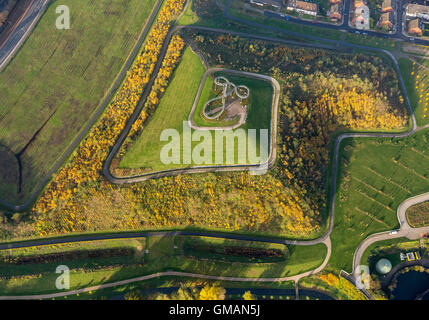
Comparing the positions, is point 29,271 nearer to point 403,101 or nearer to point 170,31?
point 170,31

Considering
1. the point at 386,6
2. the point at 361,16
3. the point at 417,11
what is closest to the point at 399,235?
Answer: the point at 361,16

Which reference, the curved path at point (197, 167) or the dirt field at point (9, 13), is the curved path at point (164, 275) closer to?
the curved path at point (197, 167)

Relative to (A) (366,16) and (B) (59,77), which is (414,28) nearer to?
(A) (366,16)

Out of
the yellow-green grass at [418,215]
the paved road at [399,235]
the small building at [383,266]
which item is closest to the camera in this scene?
the small building at [383,266]

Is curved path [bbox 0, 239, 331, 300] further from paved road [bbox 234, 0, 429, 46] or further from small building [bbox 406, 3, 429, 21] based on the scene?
small building [bbox 406, 3, 429, 21]

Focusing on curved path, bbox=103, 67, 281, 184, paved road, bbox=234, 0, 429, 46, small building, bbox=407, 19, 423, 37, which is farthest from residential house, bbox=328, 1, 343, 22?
curved path, bbox=103, 67, 281, 184

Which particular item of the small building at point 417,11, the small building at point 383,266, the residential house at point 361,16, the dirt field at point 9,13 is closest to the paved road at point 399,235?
the small building at point 383,266
